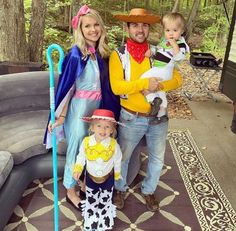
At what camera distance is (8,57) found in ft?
16.9

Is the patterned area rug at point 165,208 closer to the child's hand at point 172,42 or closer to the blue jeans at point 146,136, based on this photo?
the blue jeans at point 146,136

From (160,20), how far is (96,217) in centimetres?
185

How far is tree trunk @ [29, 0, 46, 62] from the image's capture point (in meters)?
5.68

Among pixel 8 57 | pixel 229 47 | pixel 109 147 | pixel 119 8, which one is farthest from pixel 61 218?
pixel 119 8

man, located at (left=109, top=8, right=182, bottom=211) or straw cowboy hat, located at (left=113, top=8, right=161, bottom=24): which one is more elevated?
straw cowboy hat, located at (left=113, top=8, right=161, bottom=24)

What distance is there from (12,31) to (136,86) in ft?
10.8

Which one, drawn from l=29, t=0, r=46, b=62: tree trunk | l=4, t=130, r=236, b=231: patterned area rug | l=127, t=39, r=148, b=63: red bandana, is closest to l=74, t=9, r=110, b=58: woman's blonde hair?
l=127, t=39, r=148, b=63: red bandana

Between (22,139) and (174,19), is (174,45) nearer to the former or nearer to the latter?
(174,19)

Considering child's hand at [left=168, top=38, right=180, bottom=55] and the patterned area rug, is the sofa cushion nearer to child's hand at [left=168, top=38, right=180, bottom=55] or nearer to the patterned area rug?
the patterned area rug

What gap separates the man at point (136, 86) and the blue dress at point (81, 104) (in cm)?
18

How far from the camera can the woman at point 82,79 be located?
252 cm

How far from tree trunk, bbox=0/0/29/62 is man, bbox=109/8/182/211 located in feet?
9.74

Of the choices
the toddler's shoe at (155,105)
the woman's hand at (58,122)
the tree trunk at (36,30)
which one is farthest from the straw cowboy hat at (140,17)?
the tree trunk at (36,30)

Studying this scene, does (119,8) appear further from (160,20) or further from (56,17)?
(160,20)
